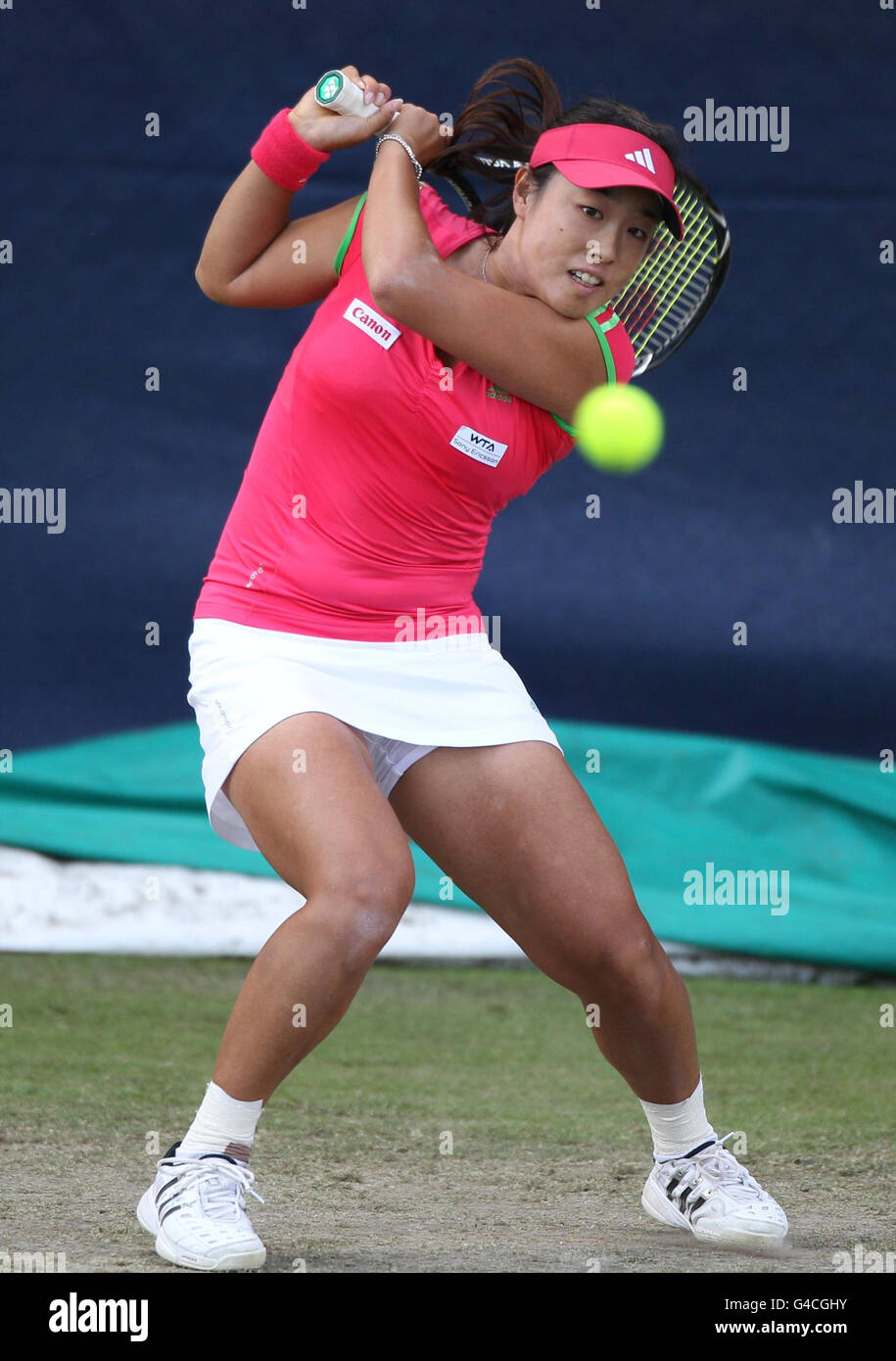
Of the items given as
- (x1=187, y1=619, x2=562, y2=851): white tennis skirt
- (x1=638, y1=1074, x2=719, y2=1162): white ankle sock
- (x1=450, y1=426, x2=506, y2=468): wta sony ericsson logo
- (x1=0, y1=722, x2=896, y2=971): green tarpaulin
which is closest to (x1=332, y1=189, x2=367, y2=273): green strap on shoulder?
(x1=450, y1=426, x2=506, y2=468): wta sony ericsson logo

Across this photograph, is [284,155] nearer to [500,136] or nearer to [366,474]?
[500,136]

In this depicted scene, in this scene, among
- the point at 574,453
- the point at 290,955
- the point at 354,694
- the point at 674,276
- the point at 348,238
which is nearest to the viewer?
the point at 290,955

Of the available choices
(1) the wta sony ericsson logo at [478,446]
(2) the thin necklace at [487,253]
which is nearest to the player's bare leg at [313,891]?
(1) the wta sony ericsson logo at [478,446]

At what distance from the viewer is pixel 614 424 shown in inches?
76.6

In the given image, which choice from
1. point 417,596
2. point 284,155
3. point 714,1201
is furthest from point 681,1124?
point 284,155

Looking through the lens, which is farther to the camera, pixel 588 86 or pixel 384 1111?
pixel 588 86

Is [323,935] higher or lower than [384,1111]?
higher

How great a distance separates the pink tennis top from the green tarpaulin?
1743 mm

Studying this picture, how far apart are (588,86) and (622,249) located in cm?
212

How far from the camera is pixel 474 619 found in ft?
6.36

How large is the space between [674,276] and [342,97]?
0.48 metres

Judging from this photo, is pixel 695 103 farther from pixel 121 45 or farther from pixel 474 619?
pixel 474 619
